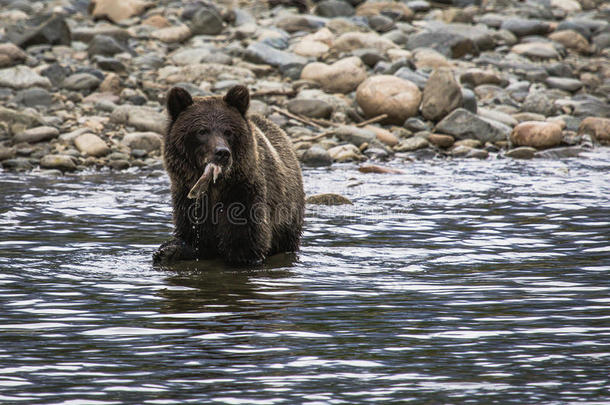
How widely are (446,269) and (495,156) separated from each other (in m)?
9.34

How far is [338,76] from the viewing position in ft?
66.6

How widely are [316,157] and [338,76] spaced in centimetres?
374

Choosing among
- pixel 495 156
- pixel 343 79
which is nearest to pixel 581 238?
pixel 495 156

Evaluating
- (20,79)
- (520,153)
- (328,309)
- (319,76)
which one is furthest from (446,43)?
(328,309)

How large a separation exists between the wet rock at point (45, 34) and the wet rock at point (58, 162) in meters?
6.76

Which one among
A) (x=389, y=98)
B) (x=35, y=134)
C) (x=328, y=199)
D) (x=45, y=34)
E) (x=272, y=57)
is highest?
(x=45, y=34)

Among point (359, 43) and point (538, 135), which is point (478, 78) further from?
point (538, 135)

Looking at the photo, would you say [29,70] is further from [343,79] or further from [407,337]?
[407,337]

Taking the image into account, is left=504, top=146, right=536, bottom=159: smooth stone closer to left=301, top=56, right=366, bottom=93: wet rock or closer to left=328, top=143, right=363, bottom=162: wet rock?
left=328, top=143, right=363, bottom=162: wet rock

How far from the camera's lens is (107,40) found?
2203cm

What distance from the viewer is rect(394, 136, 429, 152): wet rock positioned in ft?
59.8

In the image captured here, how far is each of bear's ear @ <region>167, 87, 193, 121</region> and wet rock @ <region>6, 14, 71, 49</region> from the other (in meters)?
14.6

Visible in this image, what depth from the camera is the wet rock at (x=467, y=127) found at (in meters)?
18.6

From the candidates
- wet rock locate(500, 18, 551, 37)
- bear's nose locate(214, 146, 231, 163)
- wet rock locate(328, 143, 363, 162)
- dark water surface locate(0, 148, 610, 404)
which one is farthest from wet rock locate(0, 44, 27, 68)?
bear's nose locate(214, 146, 231, 163)
